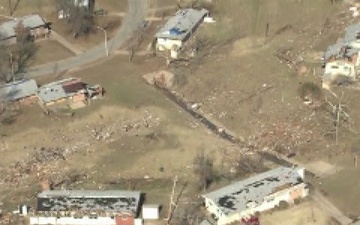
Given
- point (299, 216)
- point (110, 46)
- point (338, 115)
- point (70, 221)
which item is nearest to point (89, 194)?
point (70, 221)

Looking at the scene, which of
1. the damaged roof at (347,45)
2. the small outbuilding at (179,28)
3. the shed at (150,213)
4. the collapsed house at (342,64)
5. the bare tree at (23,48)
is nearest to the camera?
the shed at (150,213)

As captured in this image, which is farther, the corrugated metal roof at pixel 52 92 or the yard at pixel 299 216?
the corrugated metal roof at pixel 52 92

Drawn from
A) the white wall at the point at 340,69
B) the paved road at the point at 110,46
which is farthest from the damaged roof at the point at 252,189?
the paved road at the point at 110,46

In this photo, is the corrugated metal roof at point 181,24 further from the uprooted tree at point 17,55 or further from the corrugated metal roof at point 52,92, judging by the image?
the uprooted tree at point 17,55

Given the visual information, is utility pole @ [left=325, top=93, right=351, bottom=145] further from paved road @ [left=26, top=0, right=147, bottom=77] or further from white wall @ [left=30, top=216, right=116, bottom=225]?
paved road @ [left=26, top=0, right=147, bottom=77]

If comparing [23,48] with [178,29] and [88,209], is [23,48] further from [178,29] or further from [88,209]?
[88,209]

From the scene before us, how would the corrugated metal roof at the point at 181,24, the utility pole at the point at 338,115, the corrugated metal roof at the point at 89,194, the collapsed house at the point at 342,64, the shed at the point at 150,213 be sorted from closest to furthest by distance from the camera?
the shed at the point at 150,213 < the corrugated metal roof at the point at 89,194 < the utility pole at the point at 338,115 < the collapsed house at the point at 342,64 < the corrugated metal roof at the point at 181,24
